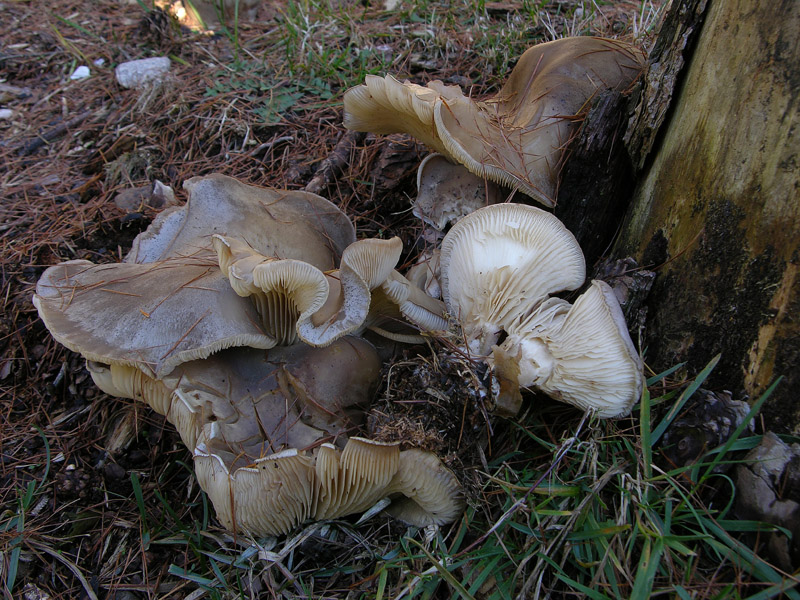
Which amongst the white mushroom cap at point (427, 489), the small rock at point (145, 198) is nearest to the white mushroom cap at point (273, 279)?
the white mushroom cap at point (427, 489)

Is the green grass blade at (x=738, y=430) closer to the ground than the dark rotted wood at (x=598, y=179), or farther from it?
closer to the ground

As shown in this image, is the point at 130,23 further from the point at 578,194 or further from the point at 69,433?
the point at 578,194

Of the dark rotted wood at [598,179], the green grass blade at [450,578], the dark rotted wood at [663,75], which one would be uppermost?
the dark rotted wood at [663,75]

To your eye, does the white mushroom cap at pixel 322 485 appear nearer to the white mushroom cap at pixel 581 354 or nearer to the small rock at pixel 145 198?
the white mushroom cap at pixel 581 354

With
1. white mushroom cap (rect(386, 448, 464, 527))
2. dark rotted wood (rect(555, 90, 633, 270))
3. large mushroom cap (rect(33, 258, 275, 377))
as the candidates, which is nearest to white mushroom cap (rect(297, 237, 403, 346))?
large mushroom cap (rect(33, 258, 275, 377))

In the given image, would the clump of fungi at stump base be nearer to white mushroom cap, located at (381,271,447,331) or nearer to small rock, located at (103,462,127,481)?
white mushroom cap, located at (381,271,447,331)

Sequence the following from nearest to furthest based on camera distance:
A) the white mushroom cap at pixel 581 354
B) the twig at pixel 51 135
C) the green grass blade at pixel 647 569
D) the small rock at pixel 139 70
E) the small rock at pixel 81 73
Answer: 1. the green grass blade at pixel 647 569
2. the white mushroom cap at pixel 581 354
3. the twig at pixel 51 135
4. the small rock at pixel 139 70
5. the small rock at pixel 81 73

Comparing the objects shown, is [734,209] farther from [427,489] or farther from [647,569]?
[427,489]
